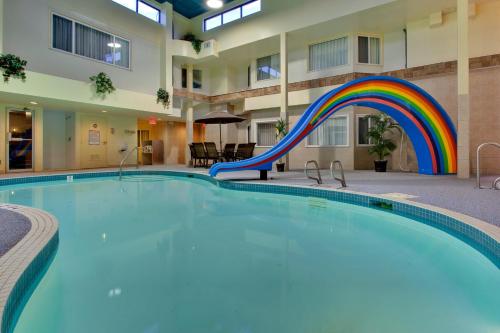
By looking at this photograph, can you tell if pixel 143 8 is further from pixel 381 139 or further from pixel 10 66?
pixel 381 139

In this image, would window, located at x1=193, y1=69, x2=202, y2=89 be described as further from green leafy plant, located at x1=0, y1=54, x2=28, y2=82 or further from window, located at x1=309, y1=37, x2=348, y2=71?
green leafy plant, located at x1=0, y1=54, x2=28, y2=82

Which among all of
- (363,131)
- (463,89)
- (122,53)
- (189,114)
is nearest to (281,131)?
(363,131)

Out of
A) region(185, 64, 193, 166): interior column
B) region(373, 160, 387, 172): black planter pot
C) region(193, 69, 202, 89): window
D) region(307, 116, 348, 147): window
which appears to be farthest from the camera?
region(193, 69, 202, 89): window

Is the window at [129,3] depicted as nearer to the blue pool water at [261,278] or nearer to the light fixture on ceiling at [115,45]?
the light fixture on ceiling at [115,45]

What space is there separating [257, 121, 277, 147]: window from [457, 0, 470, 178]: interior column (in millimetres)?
6726

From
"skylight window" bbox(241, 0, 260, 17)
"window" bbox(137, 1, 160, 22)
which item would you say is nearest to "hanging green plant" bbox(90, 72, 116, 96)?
"window" bbox(137, 1, 160, 22)

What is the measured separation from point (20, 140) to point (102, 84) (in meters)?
3.46

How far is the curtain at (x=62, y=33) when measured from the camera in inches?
382

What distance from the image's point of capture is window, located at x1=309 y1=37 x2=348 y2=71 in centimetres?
1093

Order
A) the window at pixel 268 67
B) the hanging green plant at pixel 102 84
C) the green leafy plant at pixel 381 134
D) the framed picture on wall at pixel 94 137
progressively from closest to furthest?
the green leafy plant at pixel 381 134 → the hanging green plant at pixel 102 84 → the framed picture on wall at pixel 94 137 → the window at pixel 268 67

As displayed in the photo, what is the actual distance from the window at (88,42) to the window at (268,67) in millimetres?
5459

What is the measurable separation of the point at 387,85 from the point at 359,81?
34.1 inches

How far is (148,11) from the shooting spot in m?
12.8

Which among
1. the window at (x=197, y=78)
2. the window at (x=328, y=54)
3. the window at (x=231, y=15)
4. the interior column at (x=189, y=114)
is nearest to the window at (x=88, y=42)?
the interior column at (x=189, y=114)
